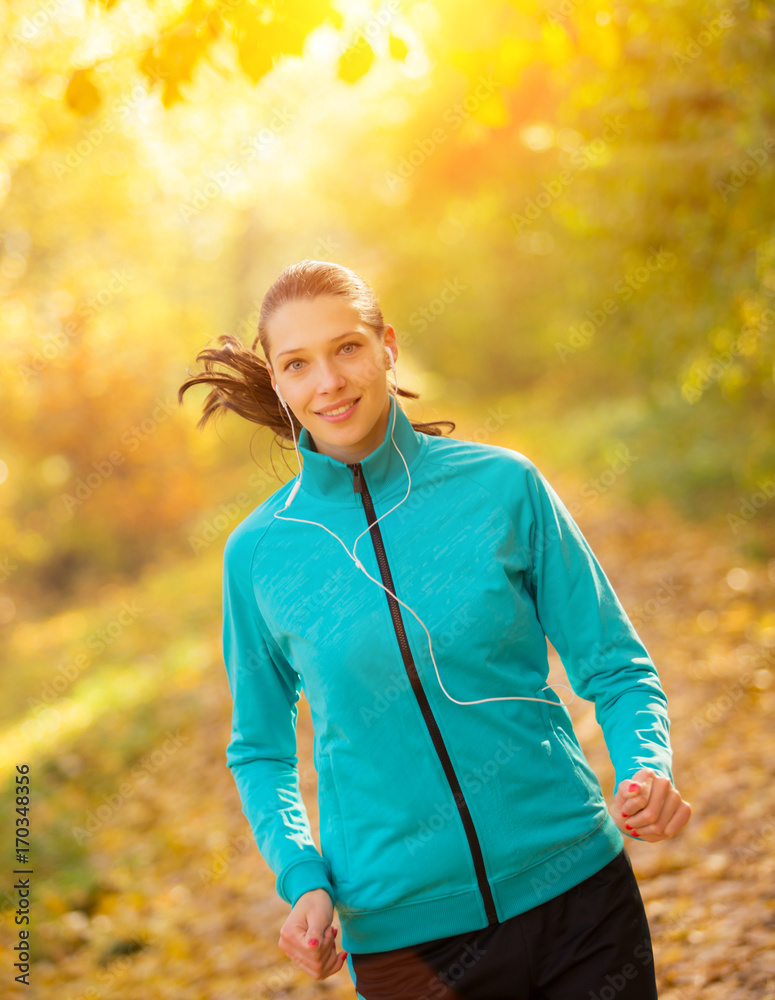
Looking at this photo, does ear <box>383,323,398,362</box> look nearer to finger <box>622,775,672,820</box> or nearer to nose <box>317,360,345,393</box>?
nose <box>317,360,345,393</box>

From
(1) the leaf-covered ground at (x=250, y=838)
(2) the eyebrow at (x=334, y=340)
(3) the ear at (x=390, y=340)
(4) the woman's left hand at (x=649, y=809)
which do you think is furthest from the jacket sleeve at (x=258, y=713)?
(1) the leaf-covered ground at (x=250, y=838)

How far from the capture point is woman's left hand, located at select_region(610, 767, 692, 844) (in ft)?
5.12

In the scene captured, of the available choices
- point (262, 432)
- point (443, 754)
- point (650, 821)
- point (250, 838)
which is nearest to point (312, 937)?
point (443, 754)

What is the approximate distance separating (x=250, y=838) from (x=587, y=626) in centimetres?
483

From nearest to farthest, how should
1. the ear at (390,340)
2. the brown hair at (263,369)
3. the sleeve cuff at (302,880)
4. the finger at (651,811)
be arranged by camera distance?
the finger at (651,811), the sleeve cuff at (302,880), the brown hair at (263,369), the ear at (390,340)

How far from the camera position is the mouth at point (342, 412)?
196 centimetres

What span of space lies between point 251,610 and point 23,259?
17.6 m

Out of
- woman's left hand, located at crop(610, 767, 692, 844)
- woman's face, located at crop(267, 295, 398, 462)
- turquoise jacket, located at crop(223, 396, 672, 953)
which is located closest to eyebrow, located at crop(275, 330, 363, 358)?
woman's face, located at crop(267, 295, 398, 462)

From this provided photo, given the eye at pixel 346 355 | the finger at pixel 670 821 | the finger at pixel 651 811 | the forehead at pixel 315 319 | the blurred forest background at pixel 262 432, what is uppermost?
the blurred forest background at pixel 262 432

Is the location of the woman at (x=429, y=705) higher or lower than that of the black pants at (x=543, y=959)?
higher

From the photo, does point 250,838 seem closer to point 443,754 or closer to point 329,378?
point 443,754

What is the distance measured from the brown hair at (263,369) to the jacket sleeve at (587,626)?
1.61ft

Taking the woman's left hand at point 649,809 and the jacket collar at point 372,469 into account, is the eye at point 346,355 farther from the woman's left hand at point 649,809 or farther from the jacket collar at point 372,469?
the woman's left hand at point 649,809

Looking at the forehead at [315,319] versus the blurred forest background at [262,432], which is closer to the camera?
the forehead at [315,319]
